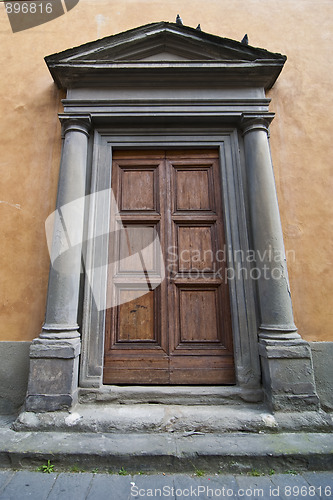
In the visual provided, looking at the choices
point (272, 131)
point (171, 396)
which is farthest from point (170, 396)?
point (272, 131)

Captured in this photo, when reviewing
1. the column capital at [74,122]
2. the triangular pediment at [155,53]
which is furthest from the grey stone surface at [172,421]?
the triangular pediment at [155,53]

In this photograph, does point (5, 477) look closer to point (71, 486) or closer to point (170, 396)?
point (71, 486)

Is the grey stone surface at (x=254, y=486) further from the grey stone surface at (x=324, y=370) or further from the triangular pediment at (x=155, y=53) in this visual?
the triangular pediment at (x=155, y=53)

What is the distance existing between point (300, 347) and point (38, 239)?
2.88 meters

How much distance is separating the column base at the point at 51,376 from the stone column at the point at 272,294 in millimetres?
1782

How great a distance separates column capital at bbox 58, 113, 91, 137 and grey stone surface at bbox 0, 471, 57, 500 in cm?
318

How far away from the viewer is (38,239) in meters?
3.02

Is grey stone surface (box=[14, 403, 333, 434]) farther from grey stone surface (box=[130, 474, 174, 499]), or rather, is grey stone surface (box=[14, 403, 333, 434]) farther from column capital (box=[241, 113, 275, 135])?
column capital (box=[241, 113, 275, 135])

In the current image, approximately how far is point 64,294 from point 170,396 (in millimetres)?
1412

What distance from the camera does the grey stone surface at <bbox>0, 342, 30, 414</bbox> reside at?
2.63 meters

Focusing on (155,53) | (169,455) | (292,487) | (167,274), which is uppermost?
(155,53)

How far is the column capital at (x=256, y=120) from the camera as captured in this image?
311 centimetres

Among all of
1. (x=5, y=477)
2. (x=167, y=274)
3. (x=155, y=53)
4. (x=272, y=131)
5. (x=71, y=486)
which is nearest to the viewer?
(x=71, y=486)

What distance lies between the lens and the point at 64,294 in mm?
2676
